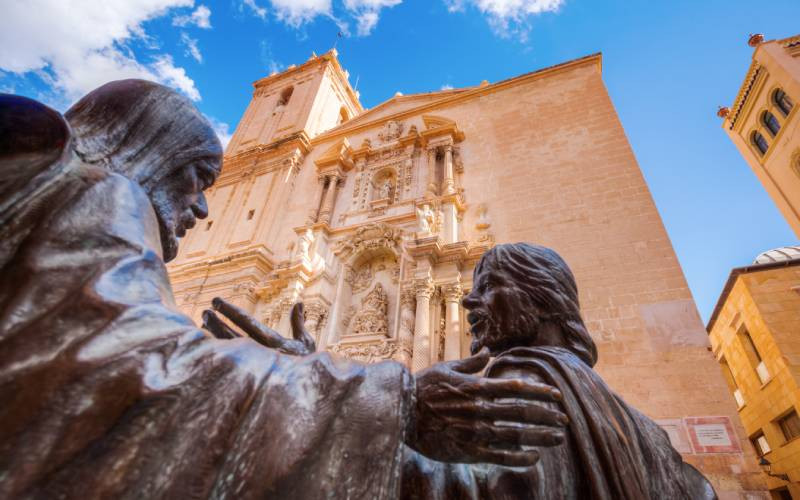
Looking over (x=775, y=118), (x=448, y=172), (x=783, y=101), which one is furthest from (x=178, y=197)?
(x=775, y=118)

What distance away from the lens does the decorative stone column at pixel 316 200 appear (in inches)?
351

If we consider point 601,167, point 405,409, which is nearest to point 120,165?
point 405,409

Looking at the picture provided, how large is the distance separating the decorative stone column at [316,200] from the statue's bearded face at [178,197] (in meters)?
7.63

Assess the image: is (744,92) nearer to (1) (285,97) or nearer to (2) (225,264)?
(1) (285,97)

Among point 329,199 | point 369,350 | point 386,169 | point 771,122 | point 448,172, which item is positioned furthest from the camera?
point 771,122

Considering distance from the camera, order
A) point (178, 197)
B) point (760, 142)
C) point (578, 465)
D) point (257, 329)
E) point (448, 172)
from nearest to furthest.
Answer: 1. point (578, 465)
2. point (178, 197)
3. point (257, 329)
4. point (448, 172)
5. point (760, 142)

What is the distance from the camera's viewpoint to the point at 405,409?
0.75 meters

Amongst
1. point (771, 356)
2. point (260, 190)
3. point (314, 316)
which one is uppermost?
point (260, 190)

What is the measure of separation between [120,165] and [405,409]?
990 millimetres

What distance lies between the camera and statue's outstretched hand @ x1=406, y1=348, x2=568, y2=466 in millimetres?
732

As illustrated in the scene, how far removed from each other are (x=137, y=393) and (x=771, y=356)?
14400 millimetres

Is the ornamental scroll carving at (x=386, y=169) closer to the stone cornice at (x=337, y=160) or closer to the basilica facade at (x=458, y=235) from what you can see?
the basilica facade at (x=458, y=235)

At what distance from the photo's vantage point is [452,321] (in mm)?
5805

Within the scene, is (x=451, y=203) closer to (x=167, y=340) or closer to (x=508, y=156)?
(x=508, y=156)
